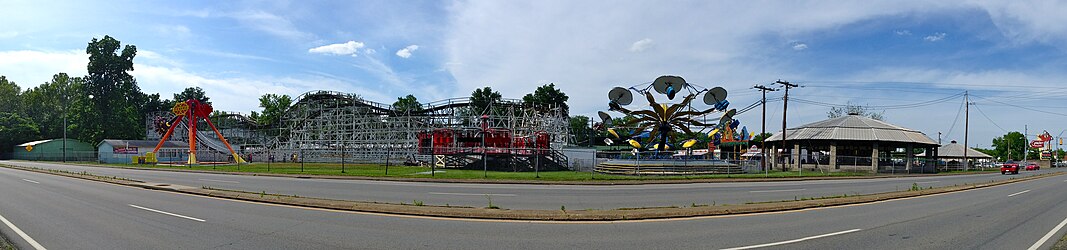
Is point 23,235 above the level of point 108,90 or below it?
below

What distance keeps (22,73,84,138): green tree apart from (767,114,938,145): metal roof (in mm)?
114056

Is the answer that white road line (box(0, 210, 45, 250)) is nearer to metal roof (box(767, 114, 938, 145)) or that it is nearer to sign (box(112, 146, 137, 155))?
metal roof (box(767, 114, 938, 145))

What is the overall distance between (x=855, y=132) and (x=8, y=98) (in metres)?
133

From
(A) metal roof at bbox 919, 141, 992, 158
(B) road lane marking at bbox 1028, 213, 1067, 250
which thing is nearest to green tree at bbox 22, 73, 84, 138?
(B) road lane marking at bbox 1028, 213, 1067, 250

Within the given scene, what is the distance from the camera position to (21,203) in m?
15.6

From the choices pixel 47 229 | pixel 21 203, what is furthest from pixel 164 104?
pixel 47 229

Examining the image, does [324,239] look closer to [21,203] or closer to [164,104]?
[21,203]

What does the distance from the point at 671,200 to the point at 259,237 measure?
38.5ft

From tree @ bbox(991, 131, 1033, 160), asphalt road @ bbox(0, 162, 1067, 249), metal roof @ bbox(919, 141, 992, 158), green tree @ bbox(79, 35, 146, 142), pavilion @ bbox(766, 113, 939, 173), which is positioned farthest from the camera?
tree @ bbox(991, 131, 1033, 160)

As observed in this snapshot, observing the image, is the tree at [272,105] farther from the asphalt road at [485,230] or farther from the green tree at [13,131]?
the asphalt road at [485,230]

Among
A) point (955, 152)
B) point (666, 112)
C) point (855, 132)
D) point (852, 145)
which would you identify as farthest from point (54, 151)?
point (955, 152)

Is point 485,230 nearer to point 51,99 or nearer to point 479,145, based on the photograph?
point 479,145

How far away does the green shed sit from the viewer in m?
74.0

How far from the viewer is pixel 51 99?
104m
